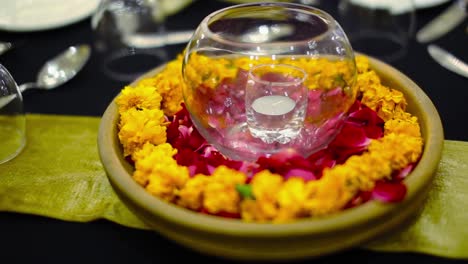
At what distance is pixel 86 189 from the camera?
0.65 m

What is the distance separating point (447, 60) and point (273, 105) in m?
0.36

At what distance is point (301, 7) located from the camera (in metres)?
0.67

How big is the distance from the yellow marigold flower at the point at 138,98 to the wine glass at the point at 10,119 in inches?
7.0

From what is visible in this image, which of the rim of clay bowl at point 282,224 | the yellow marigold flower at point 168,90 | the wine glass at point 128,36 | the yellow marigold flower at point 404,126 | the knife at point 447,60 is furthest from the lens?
the wine glass at point 128,36

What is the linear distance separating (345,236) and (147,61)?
600mm

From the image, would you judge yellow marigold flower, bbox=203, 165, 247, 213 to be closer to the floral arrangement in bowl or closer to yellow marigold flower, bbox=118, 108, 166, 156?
the floral arrangement in bowl

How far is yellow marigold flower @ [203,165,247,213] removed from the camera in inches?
19.7

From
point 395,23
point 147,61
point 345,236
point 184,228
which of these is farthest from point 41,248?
point 395,23

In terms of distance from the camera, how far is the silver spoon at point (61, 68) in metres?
0.88

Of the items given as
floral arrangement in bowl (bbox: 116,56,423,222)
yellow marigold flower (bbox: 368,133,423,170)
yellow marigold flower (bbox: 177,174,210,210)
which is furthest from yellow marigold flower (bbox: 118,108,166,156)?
yellow marigold flower (bbox: 368,133,423,170)

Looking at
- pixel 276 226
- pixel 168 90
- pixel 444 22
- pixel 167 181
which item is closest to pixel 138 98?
pixel 168 90

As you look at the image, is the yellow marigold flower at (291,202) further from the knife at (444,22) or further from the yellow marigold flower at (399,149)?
the knife at (444,22)

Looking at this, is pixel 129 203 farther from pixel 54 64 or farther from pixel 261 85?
pixel 54 64

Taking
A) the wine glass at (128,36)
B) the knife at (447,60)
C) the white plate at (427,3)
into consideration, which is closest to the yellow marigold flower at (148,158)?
the wine glass at (128,36)
